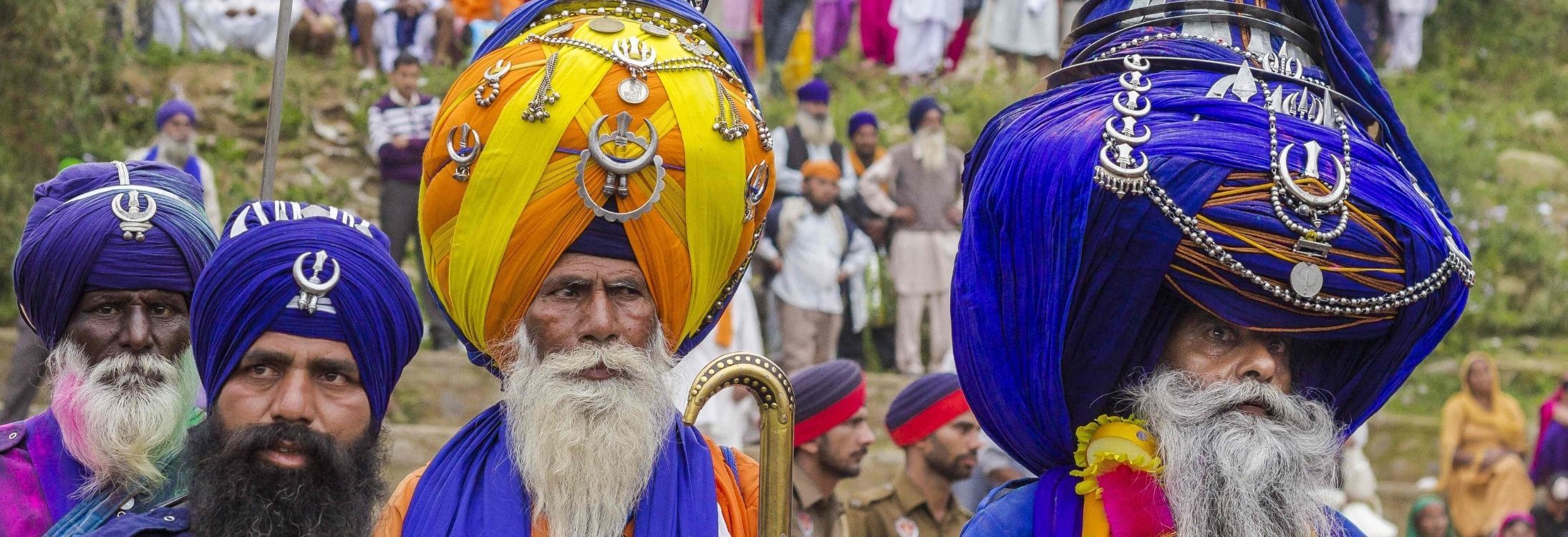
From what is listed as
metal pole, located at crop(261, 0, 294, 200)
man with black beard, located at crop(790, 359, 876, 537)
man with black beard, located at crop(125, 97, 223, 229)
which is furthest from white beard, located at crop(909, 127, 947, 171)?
metal pole, located at crop(261, 0, 294, 200)

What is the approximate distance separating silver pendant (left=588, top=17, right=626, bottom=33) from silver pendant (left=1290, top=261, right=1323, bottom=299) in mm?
1602

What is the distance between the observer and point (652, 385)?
415 cm

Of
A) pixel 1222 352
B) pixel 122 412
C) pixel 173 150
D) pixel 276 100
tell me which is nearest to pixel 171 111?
pixel 173 150

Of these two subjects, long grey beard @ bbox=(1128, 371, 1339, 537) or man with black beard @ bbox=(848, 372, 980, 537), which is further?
man with black beard @ bbox=(848, 372, 980, 537)

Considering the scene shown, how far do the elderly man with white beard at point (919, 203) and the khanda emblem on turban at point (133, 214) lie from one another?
7.47 meters

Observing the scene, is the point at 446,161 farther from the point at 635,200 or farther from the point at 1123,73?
the point at 1123,73

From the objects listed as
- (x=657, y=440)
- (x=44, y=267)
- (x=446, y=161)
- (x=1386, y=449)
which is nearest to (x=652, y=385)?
(x=657, y=440)

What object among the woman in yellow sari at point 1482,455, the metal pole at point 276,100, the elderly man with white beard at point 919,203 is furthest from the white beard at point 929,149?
the metal pole at point 276,100

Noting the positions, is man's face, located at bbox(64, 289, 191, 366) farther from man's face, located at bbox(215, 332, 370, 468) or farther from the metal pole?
man's face, located at bbox(215, 332, 370, 468)

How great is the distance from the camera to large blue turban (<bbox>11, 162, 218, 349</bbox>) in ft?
15.2

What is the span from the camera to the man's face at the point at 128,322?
467 centimetres

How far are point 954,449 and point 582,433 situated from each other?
3004 mm

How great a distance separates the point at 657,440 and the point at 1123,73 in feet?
4.33

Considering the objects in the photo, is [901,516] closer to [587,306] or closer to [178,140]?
[587,306]
